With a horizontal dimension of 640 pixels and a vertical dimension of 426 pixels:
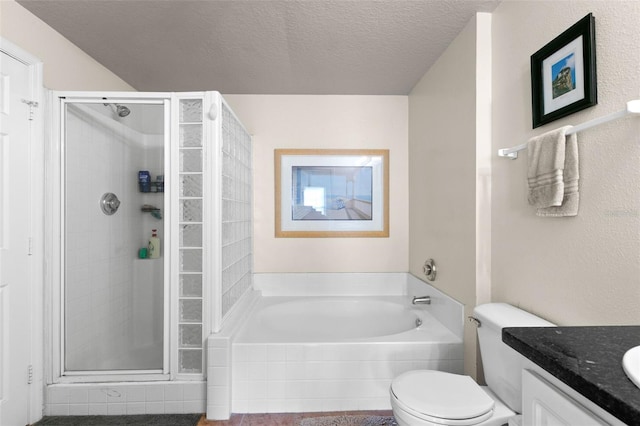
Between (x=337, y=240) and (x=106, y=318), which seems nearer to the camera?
(x=106, y=318)

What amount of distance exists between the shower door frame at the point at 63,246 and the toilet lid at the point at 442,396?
116 centimetres

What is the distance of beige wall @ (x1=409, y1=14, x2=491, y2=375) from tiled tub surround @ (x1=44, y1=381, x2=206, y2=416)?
1.64 metres

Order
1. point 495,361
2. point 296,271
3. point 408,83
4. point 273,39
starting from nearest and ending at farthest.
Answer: point 495,361 < point 273,39 < point 408,83 < point 296,271

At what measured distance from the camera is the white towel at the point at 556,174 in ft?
3.84

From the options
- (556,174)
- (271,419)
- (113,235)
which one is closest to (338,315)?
(271,419)

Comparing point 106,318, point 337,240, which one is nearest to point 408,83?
point 337,240

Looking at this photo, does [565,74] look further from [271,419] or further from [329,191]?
[271,419]

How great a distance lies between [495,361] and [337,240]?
1615 mm

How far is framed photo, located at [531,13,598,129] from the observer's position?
1121mm

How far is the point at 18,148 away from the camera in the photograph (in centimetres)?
163

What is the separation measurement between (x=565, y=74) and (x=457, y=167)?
78 cm

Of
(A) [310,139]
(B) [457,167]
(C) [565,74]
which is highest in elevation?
(A) [310,139]

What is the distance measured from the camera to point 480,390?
138 cm

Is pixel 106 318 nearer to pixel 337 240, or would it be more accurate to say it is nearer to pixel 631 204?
pixel 337 240
